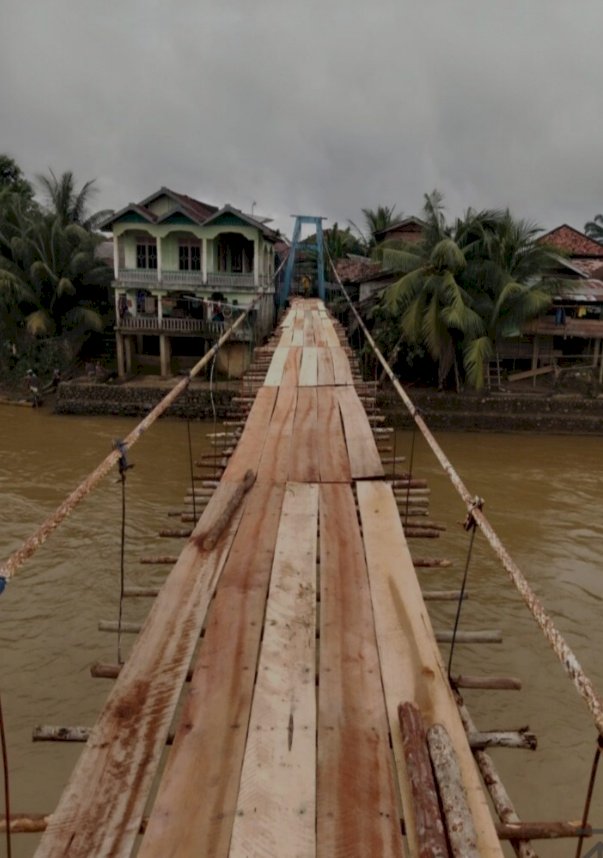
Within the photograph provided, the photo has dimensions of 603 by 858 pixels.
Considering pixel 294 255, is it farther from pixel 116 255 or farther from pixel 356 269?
pixel 116 255

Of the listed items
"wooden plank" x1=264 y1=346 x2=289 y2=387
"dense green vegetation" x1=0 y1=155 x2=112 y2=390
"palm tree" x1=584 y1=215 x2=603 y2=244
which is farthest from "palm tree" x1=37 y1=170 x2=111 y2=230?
"palm tree" x1=584 y1=215 x2=603 y2=244

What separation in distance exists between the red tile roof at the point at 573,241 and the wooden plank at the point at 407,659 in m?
19.3

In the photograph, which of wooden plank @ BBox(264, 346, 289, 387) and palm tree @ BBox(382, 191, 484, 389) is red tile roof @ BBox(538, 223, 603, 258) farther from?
wooden plank @ BBox(264, 346, 289, 387)

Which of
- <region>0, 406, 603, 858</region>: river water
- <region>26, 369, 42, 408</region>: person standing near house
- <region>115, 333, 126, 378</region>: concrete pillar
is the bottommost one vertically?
<region>0, 406, 603, 858</region>: river water

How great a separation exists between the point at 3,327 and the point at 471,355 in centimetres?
1328

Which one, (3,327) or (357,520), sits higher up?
(3,327)

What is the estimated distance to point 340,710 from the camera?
2016mm

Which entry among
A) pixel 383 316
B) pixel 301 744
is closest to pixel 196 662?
pixel 301 744

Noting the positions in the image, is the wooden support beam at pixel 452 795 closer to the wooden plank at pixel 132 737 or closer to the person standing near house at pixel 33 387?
the wooden plank at pixel 132 737

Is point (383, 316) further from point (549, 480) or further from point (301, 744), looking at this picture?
point (301, 744)

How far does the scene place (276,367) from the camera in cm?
769

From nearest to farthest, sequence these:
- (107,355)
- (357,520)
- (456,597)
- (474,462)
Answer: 1. (456,597)
2. (357,520)
3. (474,462)
4. (107,355)

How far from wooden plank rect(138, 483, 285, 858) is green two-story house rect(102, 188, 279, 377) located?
13399 millimetres

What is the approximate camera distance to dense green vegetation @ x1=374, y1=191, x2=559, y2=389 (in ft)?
45.2
